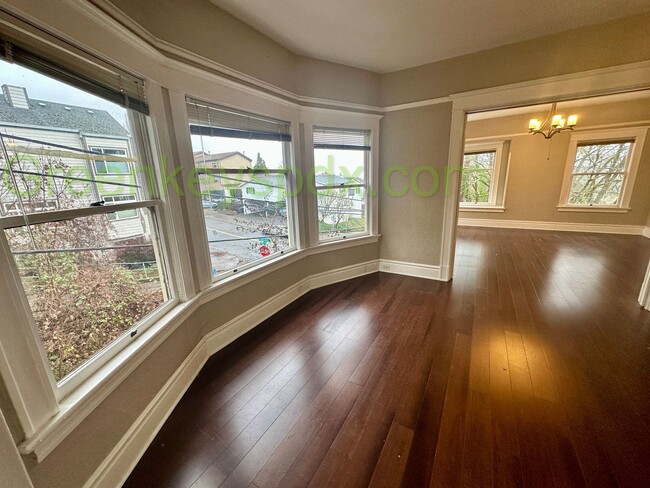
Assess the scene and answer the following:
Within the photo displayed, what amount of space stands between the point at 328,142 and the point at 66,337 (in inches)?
107

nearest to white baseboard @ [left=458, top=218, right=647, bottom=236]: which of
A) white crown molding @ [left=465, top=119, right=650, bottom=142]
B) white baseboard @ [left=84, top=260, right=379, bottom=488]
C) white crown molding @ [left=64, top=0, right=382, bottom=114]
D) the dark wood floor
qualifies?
white crown molding @ [left=465, top=119, right=650, bottom=142]

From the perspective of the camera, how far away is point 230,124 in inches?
79.6

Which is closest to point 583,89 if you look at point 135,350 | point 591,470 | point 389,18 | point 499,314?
point 389,18

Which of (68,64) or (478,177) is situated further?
(478,177)

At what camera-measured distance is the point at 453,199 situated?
10.1ft

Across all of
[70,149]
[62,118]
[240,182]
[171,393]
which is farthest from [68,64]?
[171,393]

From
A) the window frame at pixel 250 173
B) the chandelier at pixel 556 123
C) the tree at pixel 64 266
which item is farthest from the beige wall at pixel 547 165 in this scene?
the tree at pixel 64 266

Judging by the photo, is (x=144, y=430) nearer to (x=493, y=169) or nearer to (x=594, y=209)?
(x=493, y=169)

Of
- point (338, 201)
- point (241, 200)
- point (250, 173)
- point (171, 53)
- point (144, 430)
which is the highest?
point (171, 53)

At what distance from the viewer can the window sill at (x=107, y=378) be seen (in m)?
0.86

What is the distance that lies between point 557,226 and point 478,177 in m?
2.11

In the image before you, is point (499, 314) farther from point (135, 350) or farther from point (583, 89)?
point (135, 350)

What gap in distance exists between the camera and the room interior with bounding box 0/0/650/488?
3.39 ft

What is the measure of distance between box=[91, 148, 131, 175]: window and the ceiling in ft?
4.37
